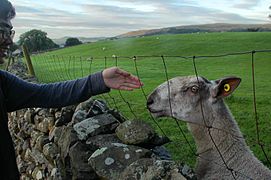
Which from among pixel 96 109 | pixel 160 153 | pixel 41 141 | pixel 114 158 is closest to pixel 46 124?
pixel 41 141

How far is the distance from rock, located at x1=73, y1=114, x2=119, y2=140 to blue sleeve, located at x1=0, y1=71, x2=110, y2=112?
3.50 ft

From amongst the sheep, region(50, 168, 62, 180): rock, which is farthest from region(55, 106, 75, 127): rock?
the sheep

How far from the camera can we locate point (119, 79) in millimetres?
3416

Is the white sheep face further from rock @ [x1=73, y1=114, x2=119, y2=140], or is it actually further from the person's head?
the person's head

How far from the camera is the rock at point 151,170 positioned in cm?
316

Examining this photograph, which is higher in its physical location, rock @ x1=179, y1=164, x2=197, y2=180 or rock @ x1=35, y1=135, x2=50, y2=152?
rock @ x1=179, y1=164, x2=197, y2=180

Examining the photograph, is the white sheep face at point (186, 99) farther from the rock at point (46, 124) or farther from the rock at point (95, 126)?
the rock at point (46, 124)

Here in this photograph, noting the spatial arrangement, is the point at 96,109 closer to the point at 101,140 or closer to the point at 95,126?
→ the point at 95,126

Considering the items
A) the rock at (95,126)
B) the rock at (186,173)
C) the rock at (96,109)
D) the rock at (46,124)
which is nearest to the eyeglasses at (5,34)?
A: the rock at (186,173)

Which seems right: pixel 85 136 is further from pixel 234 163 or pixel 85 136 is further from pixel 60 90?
pixel 234 163

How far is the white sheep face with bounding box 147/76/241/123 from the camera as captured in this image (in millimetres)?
4410

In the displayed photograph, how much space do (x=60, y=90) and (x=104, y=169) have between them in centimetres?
83

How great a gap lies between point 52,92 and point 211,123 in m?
1.79

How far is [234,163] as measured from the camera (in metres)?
4.18
